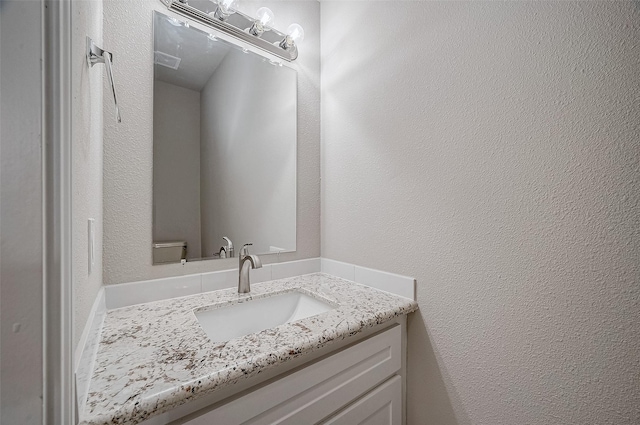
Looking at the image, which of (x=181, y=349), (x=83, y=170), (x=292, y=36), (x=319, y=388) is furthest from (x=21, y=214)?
(x=292, y=36)

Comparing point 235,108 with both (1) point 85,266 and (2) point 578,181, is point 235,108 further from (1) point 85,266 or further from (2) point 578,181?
(2) point 578,181

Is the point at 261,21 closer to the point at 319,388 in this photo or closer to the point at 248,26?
the point at 248,26

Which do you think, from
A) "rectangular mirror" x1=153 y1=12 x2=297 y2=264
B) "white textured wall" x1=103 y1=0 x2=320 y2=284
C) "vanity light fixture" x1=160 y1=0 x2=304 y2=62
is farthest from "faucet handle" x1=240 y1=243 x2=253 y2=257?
"vanity light fixture" x1=160 y1=0 x2=304 y2=62

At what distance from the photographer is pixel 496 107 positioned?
806 mm

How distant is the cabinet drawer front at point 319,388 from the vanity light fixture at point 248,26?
1.36 metres

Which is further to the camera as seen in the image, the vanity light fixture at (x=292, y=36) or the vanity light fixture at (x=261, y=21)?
the vanity light fixture at (x=292, y=36)

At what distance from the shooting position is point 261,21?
1188 mm

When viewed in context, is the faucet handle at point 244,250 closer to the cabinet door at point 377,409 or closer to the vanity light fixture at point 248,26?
the cabinet door at point 377,409

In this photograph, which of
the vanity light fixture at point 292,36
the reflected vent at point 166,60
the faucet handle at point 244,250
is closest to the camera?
the reflected vent at point 166,60

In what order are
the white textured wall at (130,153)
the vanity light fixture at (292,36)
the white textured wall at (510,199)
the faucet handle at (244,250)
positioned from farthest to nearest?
1. the vanity light fixture at (292,36)
2. the faucet handle at (244,250)
3. the white textured wall at (130,153)
4. the white textured wall at (510,199)

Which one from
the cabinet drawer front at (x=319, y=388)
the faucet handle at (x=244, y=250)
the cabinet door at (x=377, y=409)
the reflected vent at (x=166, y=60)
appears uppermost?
the reflected vent at (x=166, y=60)

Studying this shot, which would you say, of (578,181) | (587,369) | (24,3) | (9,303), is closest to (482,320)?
(587,369)

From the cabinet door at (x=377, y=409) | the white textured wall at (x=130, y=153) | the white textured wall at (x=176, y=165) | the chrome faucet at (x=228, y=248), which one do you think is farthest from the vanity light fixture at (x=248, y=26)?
the cabinet door at (x=377, y=409)

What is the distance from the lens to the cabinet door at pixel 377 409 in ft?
2.64
